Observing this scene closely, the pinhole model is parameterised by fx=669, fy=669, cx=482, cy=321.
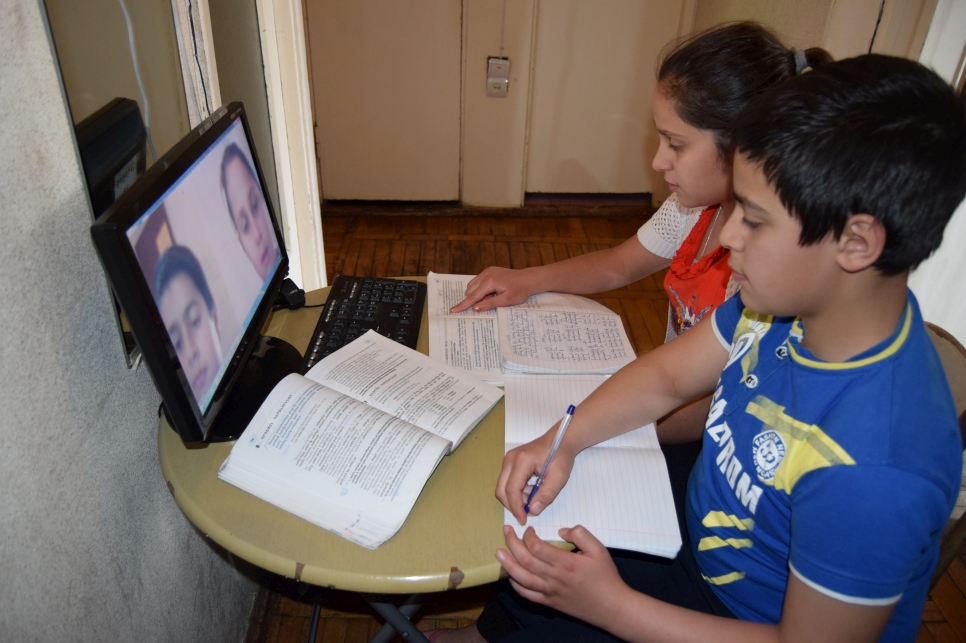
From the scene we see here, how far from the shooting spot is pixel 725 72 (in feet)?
3.38

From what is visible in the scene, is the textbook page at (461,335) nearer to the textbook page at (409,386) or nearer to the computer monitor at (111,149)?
the textbook page at (409,386)

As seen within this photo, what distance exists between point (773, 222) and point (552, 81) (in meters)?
2.70

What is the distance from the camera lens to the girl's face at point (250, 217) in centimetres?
→ 93

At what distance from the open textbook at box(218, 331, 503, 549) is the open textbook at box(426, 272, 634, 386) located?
0.14 meters

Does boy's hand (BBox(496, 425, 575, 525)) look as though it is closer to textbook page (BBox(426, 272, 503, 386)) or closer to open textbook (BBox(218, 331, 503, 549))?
open textbook (BBox(218, 331, 503, 549))

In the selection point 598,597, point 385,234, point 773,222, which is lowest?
point 385,234

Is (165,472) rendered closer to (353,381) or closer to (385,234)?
(353,381)

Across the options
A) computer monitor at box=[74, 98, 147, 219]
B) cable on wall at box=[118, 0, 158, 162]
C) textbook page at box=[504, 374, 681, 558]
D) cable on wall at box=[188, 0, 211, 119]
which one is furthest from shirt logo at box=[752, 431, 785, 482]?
cable on wall at box=[188, 0, 211, 119]

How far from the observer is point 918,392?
2.17 feet

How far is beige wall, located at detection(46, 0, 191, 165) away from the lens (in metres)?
0.78

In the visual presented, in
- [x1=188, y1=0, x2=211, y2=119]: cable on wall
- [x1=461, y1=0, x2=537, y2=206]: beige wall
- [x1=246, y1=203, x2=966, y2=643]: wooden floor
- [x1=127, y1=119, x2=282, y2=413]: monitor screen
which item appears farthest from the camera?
[x1=461, y1=0, x2=537, y2=206]: beige wall

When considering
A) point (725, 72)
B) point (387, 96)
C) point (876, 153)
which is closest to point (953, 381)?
point (876, 153)

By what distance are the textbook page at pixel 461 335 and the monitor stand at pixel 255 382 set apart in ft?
0.75

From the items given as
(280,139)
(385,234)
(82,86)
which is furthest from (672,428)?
(385,234)
